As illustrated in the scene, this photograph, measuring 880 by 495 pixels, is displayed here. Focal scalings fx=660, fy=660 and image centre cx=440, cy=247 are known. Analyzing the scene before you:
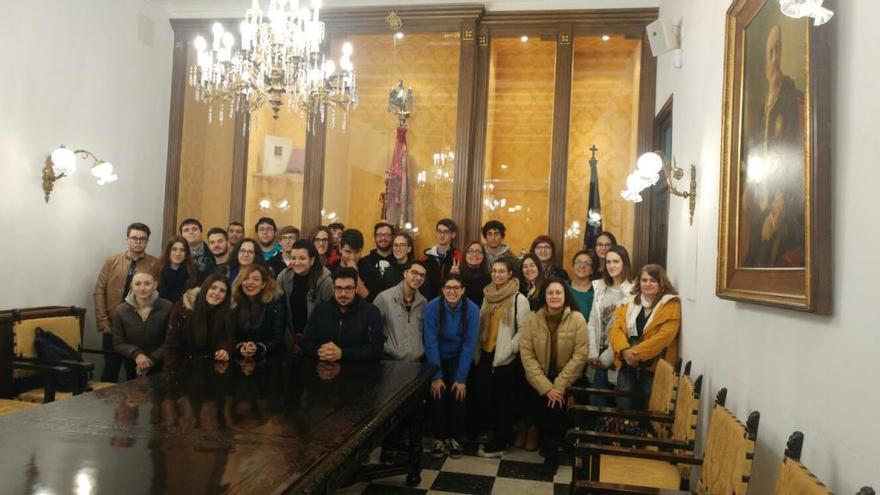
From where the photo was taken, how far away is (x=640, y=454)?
2779mm

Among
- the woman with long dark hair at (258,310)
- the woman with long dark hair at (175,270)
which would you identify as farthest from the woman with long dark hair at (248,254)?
the woman with long dark hair at (258,310)

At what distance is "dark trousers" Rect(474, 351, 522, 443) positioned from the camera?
4.80 m

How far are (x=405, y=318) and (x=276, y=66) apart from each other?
6.27 ft

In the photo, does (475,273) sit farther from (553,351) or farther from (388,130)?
(388,130)

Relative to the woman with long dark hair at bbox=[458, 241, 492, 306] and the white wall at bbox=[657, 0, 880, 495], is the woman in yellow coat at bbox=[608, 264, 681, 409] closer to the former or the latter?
the white wall at bbox=[657, 0, 880, 495]

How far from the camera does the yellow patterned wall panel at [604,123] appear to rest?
21.6ft

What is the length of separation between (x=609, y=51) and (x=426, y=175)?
2.26 metres

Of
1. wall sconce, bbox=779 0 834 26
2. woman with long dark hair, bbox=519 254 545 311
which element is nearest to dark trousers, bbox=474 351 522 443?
woman with long dark hair, bbox=519 254 545 311

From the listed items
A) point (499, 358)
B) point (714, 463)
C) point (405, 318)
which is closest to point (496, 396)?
point (499, 358)

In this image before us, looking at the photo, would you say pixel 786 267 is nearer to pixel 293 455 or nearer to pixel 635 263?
pixel 293 455

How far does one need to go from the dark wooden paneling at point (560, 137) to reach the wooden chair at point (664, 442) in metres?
3.43

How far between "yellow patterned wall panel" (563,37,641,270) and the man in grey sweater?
242 cm

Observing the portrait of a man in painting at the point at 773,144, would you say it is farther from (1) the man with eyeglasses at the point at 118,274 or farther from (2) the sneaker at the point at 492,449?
(1) the man with eyeglasses at the point at 118,274

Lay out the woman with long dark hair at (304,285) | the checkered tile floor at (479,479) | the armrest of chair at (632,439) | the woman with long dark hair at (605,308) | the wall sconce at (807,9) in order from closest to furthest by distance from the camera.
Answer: the wall sconce at (807,9), the armrest of chair at (632,439), the checkered tile floor at (479,479), the woman with long dark hair at (605,308), the woman with long dark hair at (304,285)
